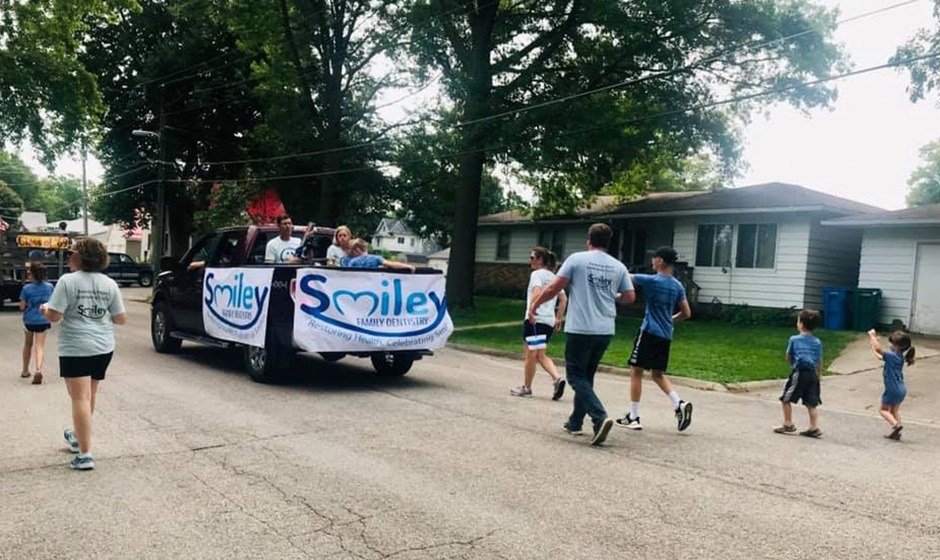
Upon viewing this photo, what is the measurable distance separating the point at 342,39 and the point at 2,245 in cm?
1361

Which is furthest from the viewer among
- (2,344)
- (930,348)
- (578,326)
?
(930,348)

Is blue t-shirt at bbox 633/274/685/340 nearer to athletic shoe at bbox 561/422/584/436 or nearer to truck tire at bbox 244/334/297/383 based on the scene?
athletic shoe at bbox 561/422/584/436

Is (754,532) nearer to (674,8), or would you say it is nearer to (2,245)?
(674,8)

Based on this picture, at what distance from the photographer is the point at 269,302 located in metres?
9.05

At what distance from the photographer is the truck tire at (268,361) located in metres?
9.08

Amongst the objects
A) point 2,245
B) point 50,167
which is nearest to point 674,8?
point 2,245

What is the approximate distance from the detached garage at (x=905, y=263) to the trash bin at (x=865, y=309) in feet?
1.87

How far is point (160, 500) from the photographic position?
468 centimetres

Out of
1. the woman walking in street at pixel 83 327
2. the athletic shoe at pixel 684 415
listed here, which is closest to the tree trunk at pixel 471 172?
the athletic shoe at pixel 684 415

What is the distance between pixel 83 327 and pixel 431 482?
2.77 metres

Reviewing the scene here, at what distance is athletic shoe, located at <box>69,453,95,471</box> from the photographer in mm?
5320

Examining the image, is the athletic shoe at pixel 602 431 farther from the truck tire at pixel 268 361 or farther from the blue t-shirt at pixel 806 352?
the truck tire at pixel 268 361

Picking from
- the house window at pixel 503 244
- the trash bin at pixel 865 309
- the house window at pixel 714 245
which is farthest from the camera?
the house window at pixel 503 244

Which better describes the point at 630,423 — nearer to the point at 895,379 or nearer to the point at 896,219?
the point at 895,379
